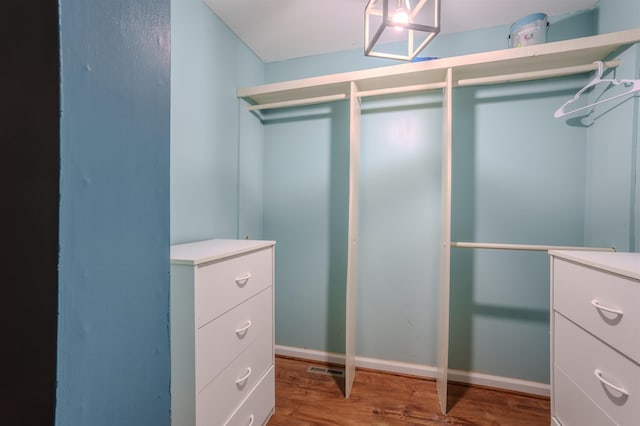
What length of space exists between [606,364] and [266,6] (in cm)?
233

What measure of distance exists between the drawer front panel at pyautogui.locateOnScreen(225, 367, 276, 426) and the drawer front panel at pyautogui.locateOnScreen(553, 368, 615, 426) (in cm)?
136

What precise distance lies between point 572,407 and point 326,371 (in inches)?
54.5

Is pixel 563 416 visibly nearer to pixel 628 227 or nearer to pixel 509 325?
pixel 509 325

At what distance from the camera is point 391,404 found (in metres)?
1.61

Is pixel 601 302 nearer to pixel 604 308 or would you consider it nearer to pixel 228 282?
pixel 604 308

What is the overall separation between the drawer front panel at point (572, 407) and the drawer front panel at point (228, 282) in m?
1.40

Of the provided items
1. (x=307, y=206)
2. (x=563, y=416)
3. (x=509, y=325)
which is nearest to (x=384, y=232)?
(x=307, y=206)

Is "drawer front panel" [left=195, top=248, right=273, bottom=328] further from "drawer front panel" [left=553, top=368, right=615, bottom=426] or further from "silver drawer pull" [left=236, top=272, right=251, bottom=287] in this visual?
"drawer front panel" [left=553, top=368, right=615, bottom=426]

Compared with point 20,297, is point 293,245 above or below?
below

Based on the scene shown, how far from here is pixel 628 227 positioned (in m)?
1.32

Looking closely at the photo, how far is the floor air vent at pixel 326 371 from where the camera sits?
1.92 metres

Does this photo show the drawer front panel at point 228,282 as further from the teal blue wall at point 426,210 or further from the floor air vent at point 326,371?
the floor air vent at point 326,371

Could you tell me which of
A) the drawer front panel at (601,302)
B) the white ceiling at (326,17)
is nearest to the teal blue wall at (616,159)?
the white ceiling at (326,17)

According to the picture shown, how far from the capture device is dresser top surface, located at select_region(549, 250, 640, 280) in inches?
31.7
